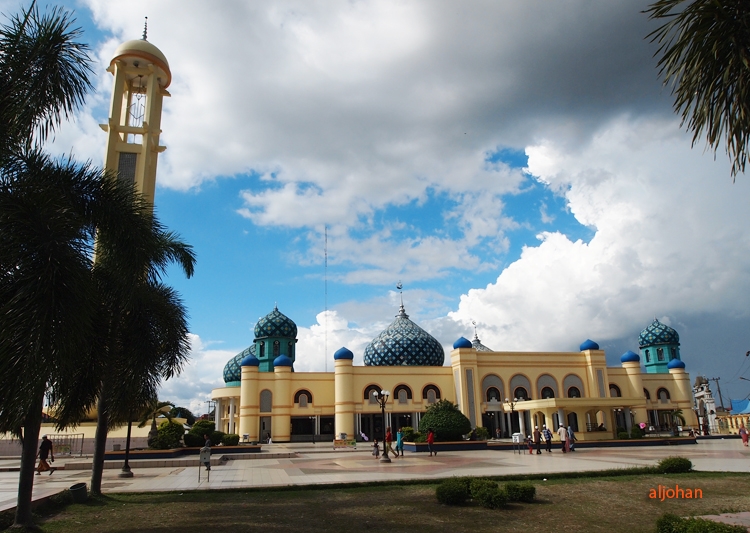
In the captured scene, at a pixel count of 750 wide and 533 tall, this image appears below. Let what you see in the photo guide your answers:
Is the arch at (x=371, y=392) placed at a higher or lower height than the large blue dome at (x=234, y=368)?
lower

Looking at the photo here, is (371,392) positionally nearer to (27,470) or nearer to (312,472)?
(312,472)

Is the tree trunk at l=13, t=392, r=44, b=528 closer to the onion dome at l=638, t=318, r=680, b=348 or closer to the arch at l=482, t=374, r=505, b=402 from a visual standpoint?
the arch at l=482, t=374, r=505, b=402

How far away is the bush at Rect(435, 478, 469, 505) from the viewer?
1073cm

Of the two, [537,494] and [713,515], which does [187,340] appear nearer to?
[537,494]

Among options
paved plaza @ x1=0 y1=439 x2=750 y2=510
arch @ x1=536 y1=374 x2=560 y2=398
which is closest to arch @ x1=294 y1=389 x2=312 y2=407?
arch @ x1=536 y1=374 x2=560 y2=398

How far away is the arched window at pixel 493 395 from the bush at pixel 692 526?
34.6 meters

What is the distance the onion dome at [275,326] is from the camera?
46.3 m

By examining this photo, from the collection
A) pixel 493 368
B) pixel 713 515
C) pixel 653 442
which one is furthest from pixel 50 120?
pixel 493 368

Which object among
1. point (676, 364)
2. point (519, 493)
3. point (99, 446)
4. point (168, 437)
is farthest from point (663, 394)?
point (99, 446)

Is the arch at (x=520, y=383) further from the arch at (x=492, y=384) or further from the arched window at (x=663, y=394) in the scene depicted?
the arched window at (x=663, y=394)

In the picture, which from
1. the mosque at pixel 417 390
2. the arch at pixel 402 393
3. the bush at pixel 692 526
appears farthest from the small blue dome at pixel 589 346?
the bush at pixel 692 526

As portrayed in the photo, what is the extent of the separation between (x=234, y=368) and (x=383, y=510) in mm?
38671

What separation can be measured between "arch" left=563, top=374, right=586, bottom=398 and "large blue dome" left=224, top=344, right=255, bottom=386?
79.9 feet

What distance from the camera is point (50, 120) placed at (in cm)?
894
